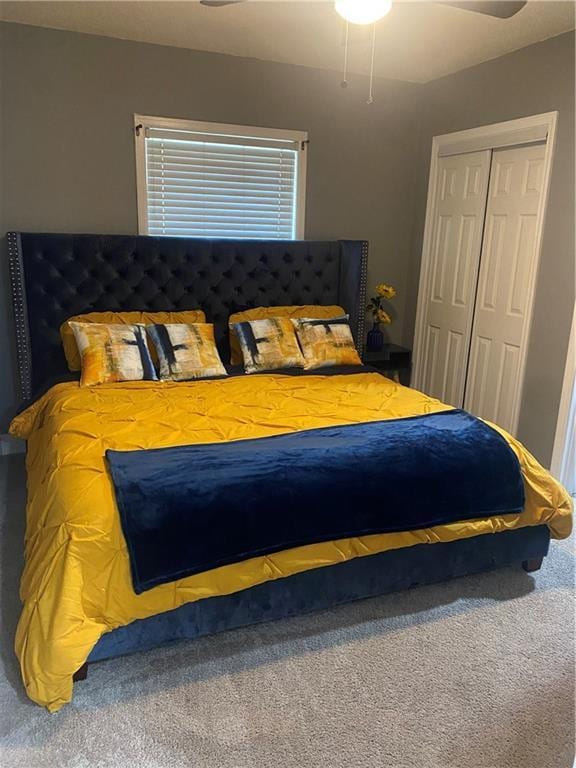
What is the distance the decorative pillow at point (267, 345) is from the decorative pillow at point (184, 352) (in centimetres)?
20

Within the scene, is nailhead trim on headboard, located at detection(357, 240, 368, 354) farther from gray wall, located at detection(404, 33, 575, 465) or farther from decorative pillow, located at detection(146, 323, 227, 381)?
decorative pillow, located at detection(146, 323, 227, 381)

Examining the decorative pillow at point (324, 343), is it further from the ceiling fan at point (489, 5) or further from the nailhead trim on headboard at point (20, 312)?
the ceiling fan at point (489, 5)

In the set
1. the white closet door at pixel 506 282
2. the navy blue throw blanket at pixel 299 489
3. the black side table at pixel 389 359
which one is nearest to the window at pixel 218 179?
the black side table at pixel 389 359

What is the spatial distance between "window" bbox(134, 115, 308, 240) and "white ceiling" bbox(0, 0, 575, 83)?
50 cm

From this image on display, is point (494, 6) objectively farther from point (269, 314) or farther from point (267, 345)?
point (269, 314)

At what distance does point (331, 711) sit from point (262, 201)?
3.30 metres

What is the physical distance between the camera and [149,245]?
3.74m

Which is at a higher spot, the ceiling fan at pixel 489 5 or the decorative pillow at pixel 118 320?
the ceiling fan at pixel 489 5

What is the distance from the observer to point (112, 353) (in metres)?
3.24

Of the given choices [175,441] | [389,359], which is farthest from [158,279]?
[389,359]

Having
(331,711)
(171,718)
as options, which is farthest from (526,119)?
(171,718)

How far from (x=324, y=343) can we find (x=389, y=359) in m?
0.89

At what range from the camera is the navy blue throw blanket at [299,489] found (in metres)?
1.96

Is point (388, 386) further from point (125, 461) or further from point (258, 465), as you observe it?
point (125, 461)
